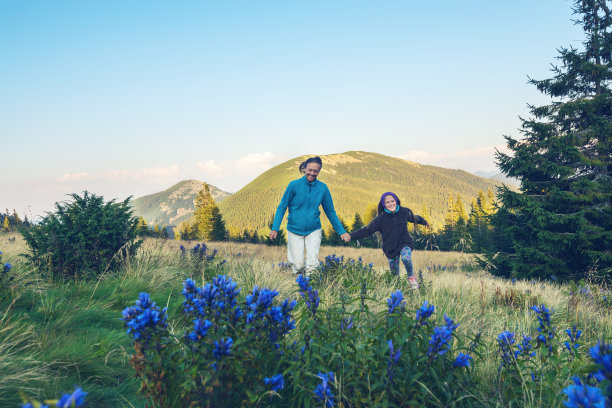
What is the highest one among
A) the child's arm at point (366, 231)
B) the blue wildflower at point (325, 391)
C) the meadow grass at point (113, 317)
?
the child's arm at point (366, 231)

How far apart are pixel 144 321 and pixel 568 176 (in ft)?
39.7

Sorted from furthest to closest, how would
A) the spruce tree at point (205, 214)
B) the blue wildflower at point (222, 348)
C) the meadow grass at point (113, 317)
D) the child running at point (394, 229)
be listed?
the spruce tree at point (205, 214), the child running at point (394, 229), the meadow grass at point (113, 317), the blue wildflower at point (222, 348)

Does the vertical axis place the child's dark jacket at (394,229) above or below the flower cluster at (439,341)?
above

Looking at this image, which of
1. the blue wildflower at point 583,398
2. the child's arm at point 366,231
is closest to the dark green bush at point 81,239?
the child's arm at point 366,231

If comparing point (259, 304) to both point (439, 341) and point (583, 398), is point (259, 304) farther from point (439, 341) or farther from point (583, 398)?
point (583, 398)

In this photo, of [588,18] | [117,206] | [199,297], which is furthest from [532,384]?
[588,18]

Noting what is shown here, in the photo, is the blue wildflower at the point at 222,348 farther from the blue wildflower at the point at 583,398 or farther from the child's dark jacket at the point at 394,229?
the child's dark jacket at the point at 394,229

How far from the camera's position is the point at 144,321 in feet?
5.73

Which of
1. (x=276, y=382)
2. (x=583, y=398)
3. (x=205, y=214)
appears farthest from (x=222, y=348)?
(x=205, y=214)

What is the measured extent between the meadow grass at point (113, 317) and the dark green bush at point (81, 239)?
0.83 feet

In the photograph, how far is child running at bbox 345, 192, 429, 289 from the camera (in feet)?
22.1

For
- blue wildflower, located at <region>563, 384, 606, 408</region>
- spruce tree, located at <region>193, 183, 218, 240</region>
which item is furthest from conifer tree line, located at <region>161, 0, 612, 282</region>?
spruce tree, located at <region>193, 183, 218, 240</region>

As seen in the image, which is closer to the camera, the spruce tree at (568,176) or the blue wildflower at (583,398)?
the blue wildflower at (583,398)

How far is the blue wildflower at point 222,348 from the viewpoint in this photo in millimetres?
1701
